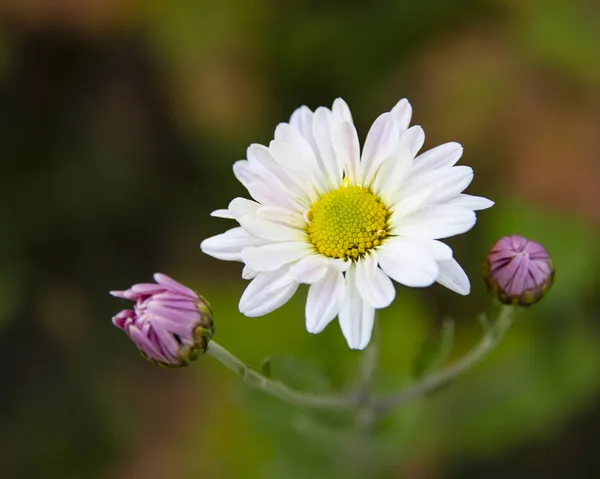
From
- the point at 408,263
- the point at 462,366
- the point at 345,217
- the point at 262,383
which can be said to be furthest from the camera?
the point at 462,366

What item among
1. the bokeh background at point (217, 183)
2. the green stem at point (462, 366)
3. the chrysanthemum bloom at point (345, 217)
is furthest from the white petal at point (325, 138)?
the bokeh background at point (217, 183)

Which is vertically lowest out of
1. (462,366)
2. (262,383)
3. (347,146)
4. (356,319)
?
(262,383)

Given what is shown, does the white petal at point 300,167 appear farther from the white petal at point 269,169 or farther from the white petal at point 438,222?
the white petal at point 438,222

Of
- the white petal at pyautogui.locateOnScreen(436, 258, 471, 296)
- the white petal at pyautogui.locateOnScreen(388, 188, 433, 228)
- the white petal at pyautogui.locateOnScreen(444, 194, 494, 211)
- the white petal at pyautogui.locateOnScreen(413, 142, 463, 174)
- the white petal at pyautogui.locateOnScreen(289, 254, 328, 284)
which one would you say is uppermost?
the white petal at pyautogui.locateOnScreen(413, 142, 463, 174)

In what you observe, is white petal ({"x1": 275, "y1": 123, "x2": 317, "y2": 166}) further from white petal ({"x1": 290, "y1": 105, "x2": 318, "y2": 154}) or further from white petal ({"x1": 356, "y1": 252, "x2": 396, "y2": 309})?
white petal ({"x1": 356, "y1": 252, "x2": 396, "y2": 309})

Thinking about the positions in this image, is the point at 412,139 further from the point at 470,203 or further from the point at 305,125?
the point at 305,125

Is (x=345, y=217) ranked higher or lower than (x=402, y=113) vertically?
lower

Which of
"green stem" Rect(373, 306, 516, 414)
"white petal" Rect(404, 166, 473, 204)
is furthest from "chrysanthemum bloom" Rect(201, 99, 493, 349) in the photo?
"green stem" Rect(373, 306, 516, 414)

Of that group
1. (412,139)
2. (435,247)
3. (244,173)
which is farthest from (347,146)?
(435,247)
